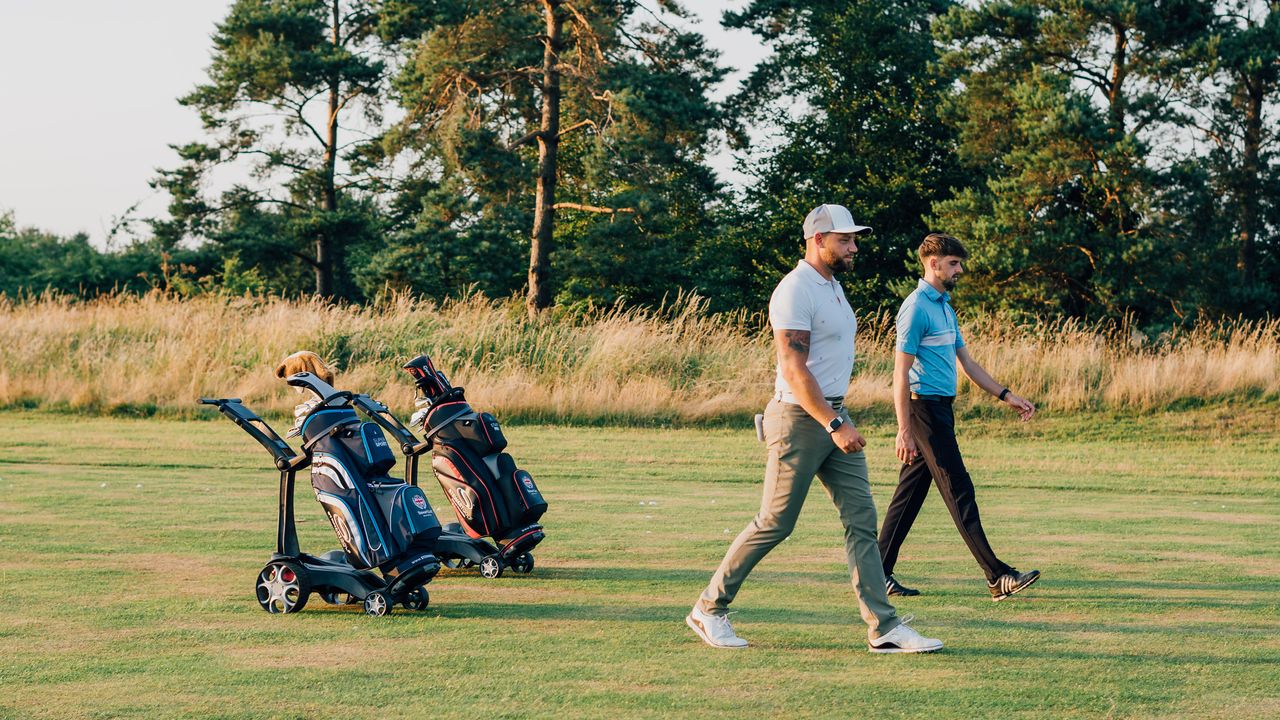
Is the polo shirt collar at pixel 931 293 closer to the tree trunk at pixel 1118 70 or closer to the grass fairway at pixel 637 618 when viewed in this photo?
the grass fairway at pixel 637 618

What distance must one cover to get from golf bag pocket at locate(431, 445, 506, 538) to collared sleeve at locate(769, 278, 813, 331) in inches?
122

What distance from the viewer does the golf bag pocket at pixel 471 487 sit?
901 cm

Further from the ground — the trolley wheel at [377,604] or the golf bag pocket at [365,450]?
the golf bag pocket at [365,450]

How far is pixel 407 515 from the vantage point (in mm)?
7602

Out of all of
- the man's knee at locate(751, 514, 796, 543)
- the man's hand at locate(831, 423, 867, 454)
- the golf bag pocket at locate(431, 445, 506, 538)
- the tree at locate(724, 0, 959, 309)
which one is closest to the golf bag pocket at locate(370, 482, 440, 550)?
the golf bag pocket at locate(431, 445, 506, 538)

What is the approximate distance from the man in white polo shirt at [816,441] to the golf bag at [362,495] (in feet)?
5.73

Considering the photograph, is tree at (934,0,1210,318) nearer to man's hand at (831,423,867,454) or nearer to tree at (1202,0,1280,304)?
tree at (1202,0,1280,304)

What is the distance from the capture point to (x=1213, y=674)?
6125 mm

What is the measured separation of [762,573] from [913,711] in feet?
11.8

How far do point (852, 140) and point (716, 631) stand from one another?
4286 centimetres

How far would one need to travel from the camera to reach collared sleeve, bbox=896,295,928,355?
8289 millimetres

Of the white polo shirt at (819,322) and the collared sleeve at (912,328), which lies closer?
the white polo shirt at (819,322)

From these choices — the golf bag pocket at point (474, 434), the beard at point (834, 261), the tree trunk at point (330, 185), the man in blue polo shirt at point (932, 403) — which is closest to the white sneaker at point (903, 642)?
the man in blue polo shirt at point (932, 403)

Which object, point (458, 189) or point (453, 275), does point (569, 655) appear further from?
point (453, 275)
